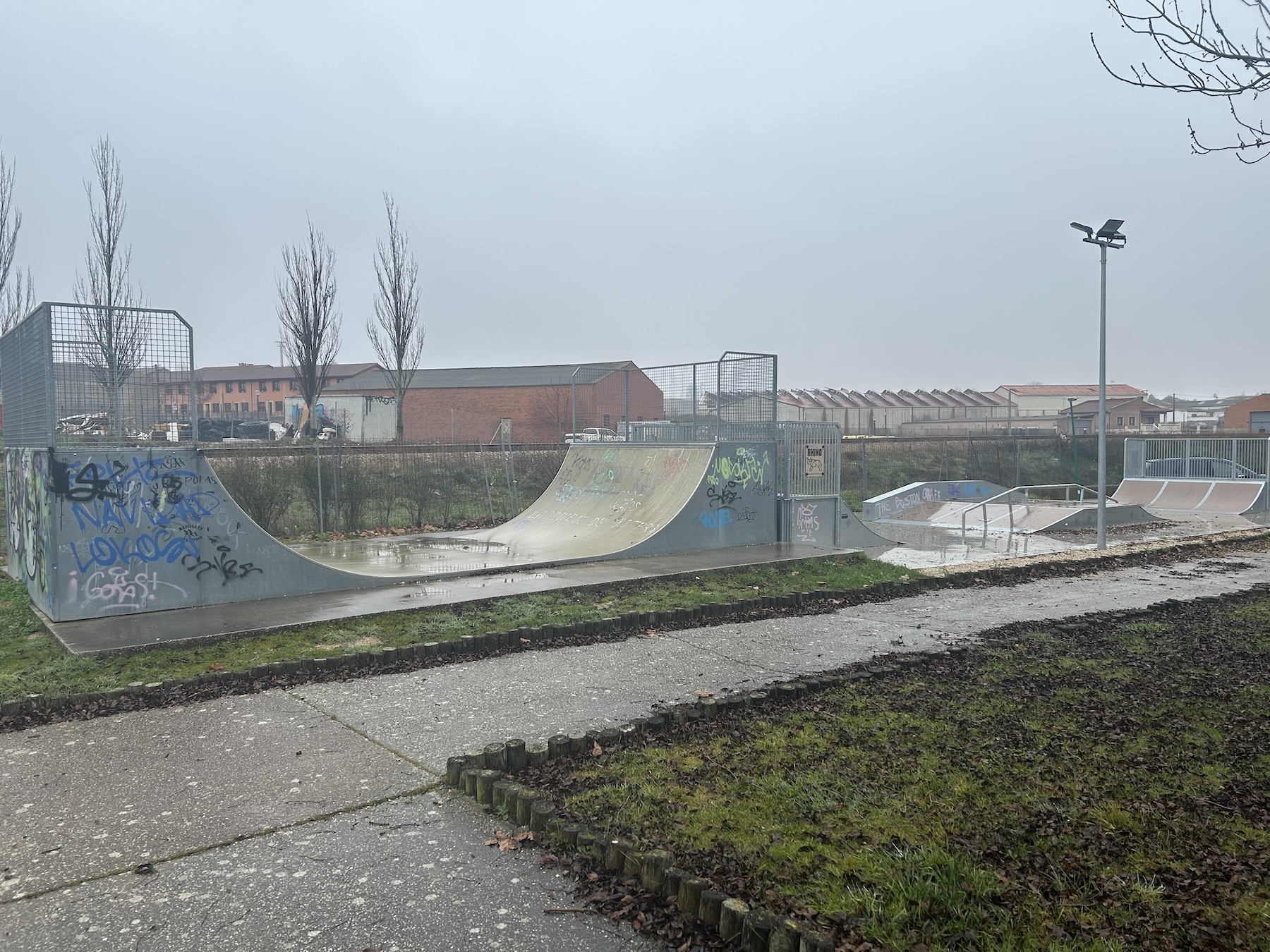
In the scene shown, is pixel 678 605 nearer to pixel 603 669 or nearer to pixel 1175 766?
pixel 603 669

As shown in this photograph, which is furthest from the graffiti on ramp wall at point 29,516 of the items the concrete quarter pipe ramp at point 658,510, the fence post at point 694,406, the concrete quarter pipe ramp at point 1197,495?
the concrete quarter pipe ramp at point 1197,495

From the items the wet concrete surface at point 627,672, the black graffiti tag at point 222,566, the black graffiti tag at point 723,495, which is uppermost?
the black graffiti tag at point 723,495

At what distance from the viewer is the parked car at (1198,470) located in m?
26.2

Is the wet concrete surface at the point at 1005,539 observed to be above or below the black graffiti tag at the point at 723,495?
below

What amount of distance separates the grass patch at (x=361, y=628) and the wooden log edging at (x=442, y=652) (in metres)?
0.24

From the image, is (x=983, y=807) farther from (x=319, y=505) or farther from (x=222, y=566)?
(x=319, y=505)

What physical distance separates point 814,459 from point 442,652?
→ 9366 mm

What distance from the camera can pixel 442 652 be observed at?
26.4 feet

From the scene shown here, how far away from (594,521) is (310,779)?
1082cm

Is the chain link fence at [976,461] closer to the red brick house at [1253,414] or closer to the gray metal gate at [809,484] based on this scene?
the gray metal gate at [809,484]

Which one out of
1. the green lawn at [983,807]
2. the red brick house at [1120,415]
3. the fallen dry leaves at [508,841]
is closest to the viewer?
the green lawn at [983,807]

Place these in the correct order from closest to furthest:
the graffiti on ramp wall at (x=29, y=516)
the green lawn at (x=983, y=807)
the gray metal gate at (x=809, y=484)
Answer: the green lawn at (x=983, y=807) < the graffiti on ramp wall at (x=29, y=516) < the gray metal gate at (x=809, y=484)

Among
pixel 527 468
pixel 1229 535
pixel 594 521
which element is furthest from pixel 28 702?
pixel 1229 535

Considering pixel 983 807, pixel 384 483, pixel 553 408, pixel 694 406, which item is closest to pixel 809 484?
pixel 694 406
